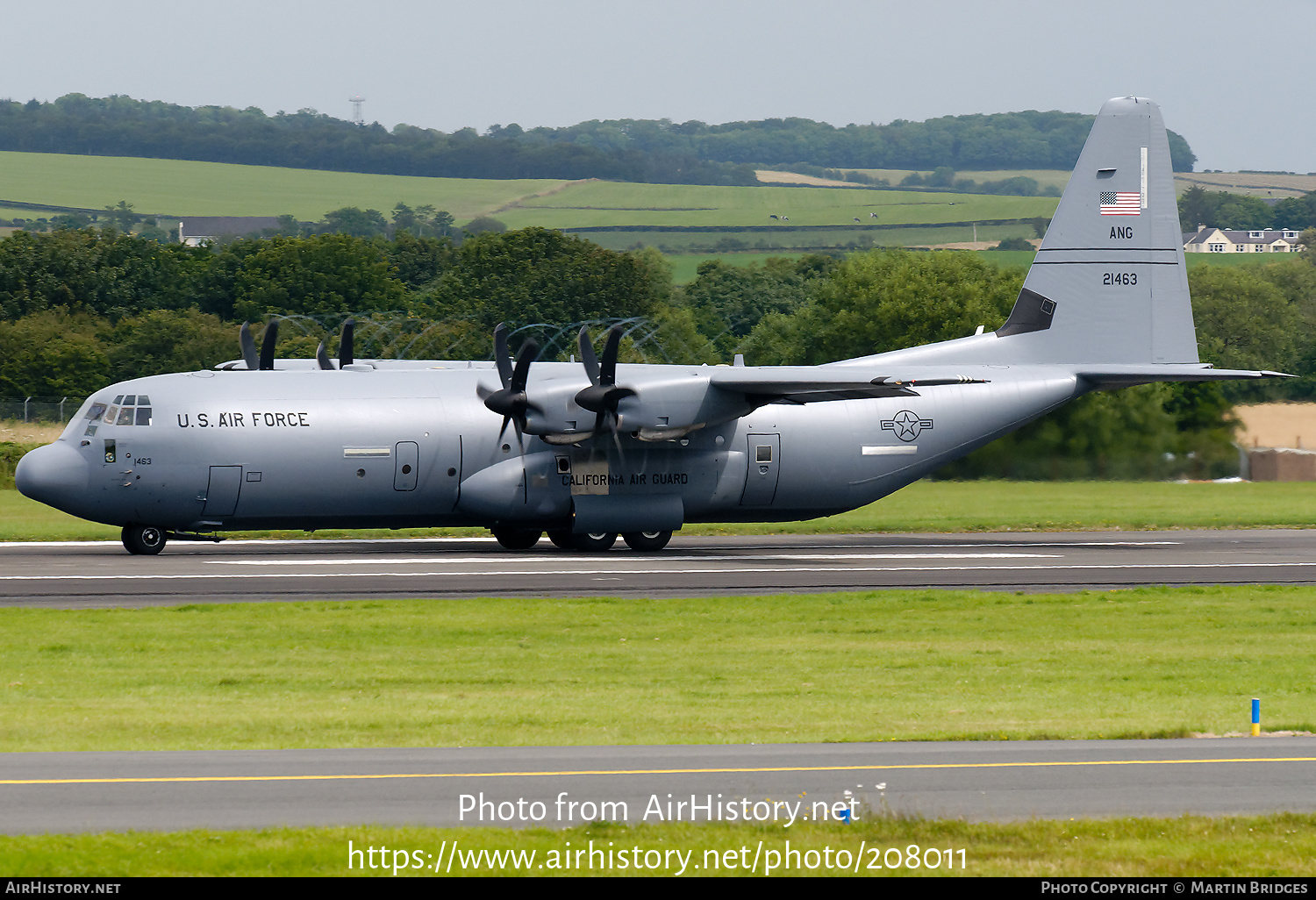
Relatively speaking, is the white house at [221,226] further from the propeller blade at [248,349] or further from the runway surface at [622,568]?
the runway surface at [622,568]

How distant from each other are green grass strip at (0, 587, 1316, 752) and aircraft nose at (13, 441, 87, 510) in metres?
7.86

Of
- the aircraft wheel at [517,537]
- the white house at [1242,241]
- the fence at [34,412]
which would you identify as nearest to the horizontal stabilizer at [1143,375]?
the aircraft wheel at [517,537]

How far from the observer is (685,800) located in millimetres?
10367

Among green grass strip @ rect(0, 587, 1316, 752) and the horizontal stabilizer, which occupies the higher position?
the horizontal stabilizer

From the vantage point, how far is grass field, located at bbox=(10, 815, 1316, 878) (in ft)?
28.8

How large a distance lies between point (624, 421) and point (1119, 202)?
15.0 m

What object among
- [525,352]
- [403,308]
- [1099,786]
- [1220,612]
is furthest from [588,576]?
[403,308]

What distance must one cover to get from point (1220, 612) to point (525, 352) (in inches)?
578

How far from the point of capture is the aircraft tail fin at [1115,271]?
123 feet

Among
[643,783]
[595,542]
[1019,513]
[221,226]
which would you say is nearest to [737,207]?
[221,226]

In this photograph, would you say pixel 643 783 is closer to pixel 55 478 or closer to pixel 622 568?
pixel 622 568

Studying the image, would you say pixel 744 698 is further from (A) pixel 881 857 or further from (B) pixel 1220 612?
(B) pixel 1220 612

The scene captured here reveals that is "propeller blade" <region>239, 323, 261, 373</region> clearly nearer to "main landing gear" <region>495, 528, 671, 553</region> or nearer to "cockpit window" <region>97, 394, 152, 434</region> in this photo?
"cockpit window" <region>97, 394, 152, 434</region>

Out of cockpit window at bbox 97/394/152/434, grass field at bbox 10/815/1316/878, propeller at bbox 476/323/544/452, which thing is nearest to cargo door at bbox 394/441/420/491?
propeller at bbox 476/323/544/452
